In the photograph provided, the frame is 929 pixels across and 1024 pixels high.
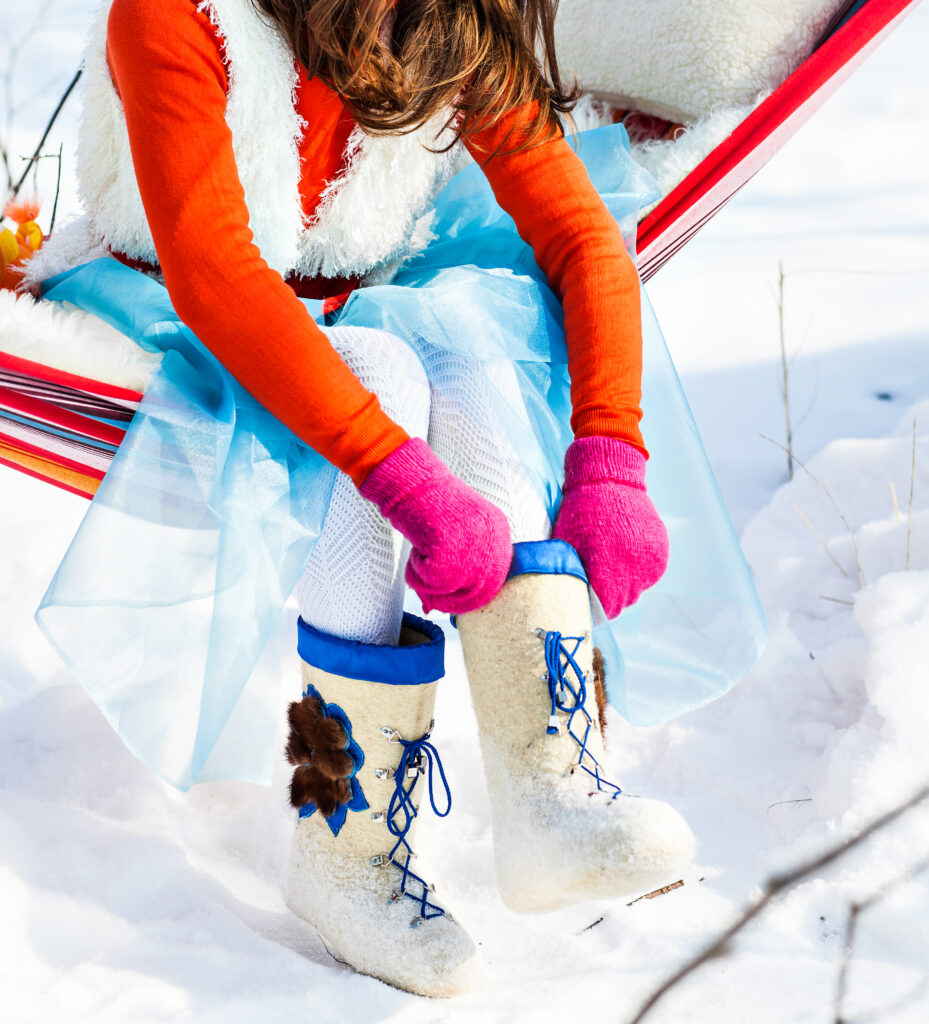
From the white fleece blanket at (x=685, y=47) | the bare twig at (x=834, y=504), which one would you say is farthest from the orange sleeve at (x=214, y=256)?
the bare twig at (x=834, y=504)

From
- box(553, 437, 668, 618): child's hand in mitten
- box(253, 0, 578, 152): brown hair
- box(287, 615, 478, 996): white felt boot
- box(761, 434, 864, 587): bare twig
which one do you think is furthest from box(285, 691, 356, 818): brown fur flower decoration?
box(761, 434, 864, 587): bare twig

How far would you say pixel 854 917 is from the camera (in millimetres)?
907

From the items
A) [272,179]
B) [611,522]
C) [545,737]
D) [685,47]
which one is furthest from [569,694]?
[685,47]

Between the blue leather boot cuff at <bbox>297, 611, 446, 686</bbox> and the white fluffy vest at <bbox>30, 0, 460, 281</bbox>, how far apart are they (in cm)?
35

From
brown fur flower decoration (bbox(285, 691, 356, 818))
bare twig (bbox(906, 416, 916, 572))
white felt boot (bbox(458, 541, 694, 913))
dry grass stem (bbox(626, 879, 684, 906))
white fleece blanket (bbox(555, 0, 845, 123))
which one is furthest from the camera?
bare twig (bbox(906, 416, 916, 572))

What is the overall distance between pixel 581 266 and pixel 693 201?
0.24m

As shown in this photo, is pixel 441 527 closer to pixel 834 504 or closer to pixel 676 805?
pixel 676 805

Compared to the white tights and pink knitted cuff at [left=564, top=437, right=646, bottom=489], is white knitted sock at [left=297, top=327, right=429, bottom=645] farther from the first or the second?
pink knitted cuff at [left=564, top=437, right=646, bottom=489]

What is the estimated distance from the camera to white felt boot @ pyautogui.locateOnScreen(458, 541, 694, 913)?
0.72m

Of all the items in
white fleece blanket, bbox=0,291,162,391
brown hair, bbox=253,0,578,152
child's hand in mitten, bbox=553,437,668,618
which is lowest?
child's hand in mitten, bbox=553,437,668,618

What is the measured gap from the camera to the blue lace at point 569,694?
752mm

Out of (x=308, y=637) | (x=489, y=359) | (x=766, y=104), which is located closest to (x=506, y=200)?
(x=489, y=359)

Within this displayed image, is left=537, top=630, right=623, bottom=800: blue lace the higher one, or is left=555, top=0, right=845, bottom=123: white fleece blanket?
left=555, top=0, right=845, bottom=123: white fleece blanket

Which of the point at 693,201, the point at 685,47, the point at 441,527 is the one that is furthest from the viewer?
the point at 685,47
